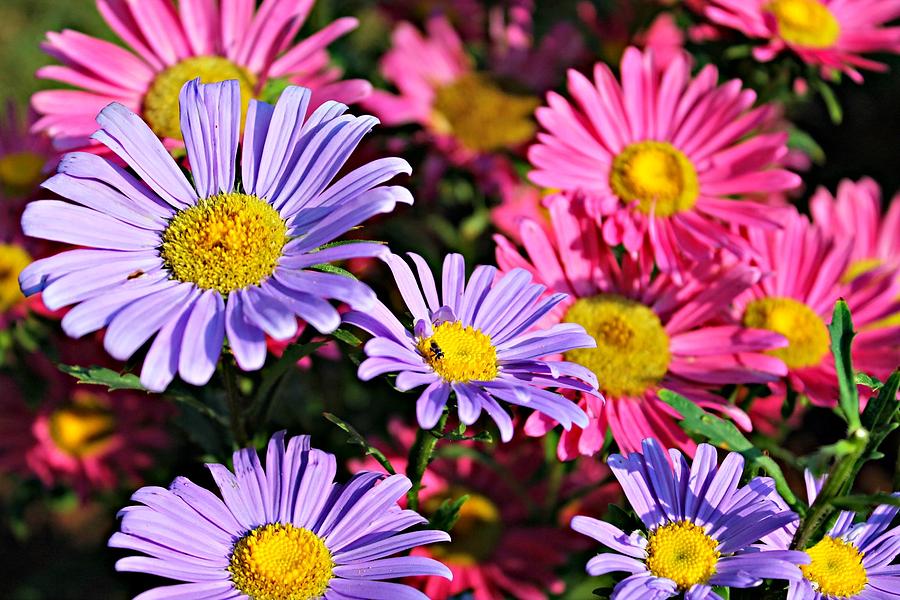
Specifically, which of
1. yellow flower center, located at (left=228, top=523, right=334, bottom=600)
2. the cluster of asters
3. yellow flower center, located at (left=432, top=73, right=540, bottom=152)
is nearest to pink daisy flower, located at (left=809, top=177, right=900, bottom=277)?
the cluster of asters

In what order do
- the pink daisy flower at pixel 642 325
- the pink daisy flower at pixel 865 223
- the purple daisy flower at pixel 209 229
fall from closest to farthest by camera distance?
the purple daisy flower at pixel 209 229 < the pink daisy flower at pixel 642 325 < the pink daisy flower at pixel 865 223

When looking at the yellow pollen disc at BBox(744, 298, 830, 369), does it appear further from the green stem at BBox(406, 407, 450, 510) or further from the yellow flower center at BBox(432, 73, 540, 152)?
the yellow flower center at BBox(432, 73, 540, 152)

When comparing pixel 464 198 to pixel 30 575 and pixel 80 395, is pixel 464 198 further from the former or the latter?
pixel 30 575

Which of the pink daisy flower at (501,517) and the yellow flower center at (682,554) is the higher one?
the yellow flower center at (682,554)

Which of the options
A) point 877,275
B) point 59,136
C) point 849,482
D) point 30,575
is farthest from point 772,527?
point 30,575

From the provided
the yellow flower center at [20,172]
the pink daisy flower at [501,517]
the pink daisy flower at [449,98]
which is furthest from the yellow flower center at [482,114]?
the yellow flower center at [20,172]

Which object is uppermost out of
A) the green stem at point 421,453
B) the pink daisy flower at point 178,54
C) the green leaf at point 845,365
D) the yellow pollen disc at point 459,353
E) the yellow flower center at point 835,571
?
the pink daisy flower at point 178,54

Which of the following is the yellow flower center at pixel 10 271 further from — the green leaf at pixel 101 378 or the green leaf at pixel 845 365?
the green leaf at pixel 845 365
